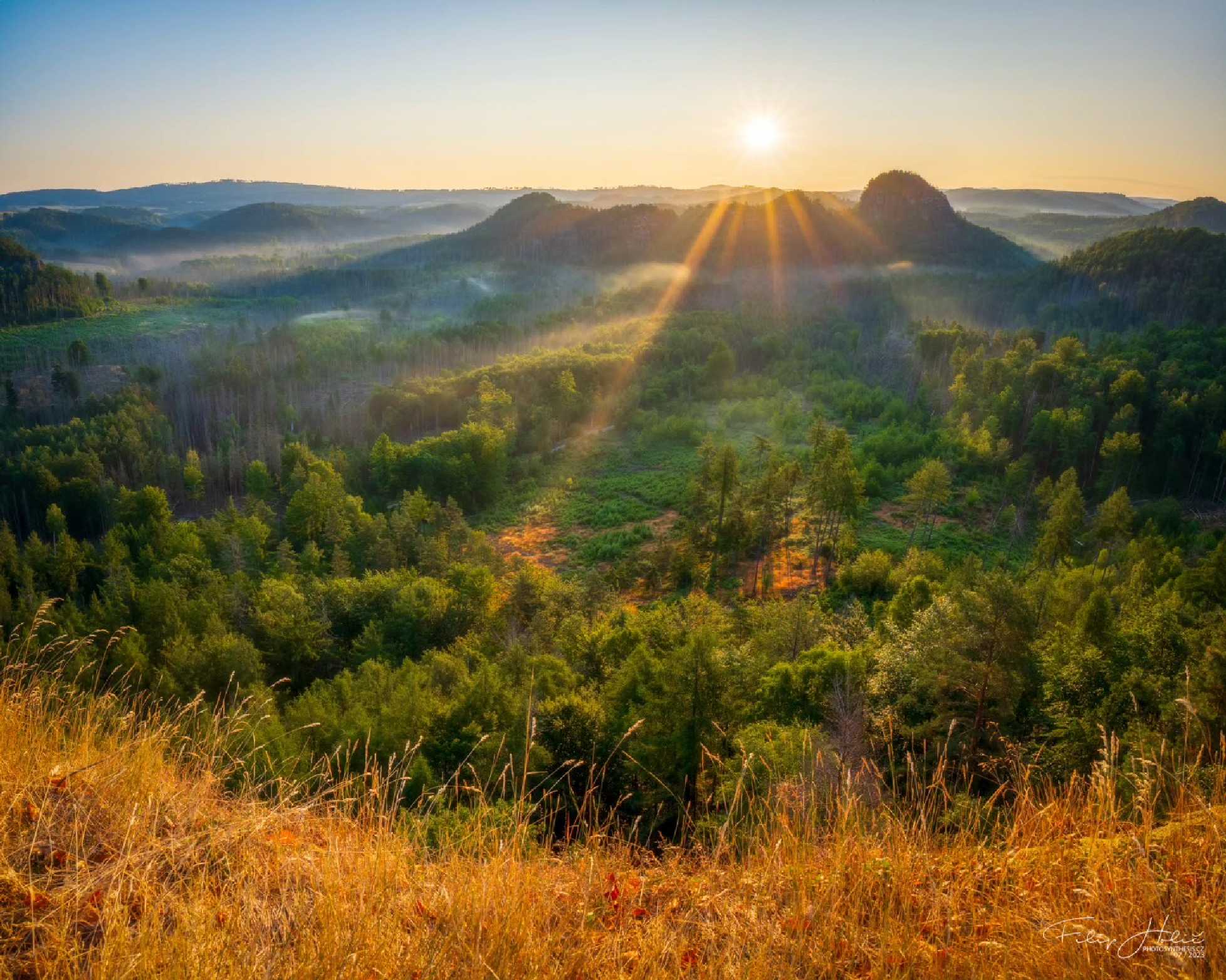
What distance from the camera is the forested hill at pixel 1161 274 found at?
92.1m

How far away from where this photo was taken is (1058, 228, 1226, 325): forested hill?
9212cm

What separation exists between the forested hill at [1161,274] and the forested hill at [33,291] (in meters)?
198

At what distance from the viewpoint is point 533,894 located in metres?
4.20

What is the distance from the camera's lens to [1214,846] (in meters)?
4.02

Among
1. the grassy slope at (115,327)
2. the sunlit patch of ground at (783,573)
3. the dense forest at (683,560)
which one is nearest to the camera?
the dense forest at (683,560)

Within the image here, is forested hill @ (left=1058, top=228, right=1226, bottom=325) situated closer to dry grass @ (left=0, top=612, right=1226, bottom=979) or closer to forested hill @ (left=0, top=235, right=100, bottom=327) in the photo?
dry grass @ (left=0, top=612, right=1226, bottom=979)

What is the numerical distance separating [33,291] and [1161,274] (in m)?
208

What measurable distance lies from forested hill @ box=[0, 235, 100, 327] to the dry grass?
173969 millimetres

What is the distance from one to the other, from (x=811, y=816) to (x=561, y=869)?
201cm

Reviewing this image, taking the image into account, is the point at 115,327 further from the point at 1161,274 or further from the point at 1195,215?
the point at 1195,215

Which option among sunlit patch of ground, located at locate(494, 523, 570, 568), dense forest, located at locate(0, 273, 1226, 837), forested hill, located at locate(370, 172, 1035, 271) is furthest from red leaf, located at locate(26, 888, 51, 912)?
forested hill, located at locate(370, 172, 1035, 271)

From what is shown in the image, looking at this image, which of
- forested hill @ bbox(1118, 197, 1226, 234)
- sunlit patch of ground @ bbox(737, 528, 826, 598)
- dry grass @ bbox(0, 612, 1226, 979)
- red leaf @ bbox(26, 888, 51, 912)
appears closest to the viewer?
dry grass @ bbox(0, 612, 1226, 979)

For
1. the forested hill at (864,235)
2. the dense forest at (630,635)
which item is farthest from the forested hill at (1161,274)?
the forested hill at (864,235)

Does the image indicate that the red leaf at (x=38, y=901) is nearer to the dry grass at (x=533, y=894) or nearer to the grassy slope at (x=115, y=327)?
the dry grass at (x=533, y=894)
